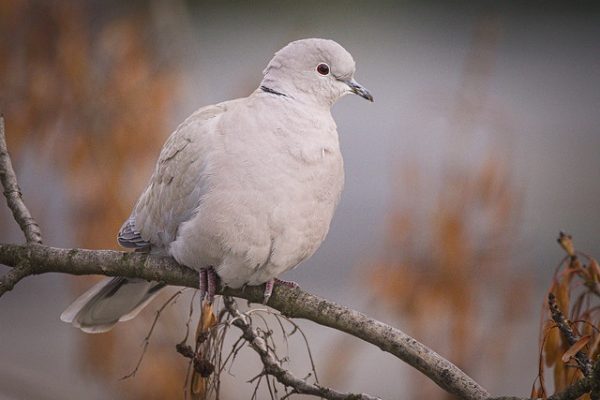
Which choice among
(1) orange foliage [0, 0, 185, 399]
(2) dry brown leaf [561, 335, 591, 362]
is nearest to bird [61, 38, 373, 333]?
(1) orange foliage [0, 0, 185, 399]

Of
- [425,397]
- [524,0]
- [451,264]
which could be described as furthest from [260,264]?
[524,0]

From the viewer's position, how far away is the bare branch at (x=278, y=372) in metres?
1.34

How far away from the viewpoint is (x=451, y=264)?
2.33 metres

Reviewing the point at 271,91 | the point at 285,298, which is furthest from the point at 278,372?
the point at 271,91

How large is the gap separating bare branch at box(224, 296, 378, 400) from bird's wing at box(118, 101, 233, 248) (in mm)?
409

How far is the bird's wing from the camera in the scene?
1.81 metres

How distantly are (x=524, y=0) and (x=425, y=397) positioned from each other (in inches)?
114

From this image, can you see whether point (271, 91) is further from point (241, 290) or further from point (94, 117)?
point (94, 117)

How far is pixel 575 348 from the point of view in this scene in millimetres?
1188

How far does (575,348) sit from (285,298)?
642 mm

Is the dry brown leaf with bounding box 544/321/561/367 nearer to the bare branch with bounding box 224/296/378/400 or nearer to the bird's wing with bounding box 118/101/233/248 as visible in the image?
the bare branch with bounding box 224/296/378/400

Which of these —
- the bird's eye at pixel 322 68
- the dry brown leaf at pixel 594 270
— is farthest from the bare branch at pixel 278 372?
the bird's eye at pixel 322 68

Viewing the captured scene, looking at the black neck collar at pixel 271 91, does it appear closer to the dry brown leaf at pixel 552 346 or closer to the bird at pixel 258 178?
the bird at pixel 258 178

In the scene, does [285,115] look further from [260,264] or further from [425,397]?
[425,397]
